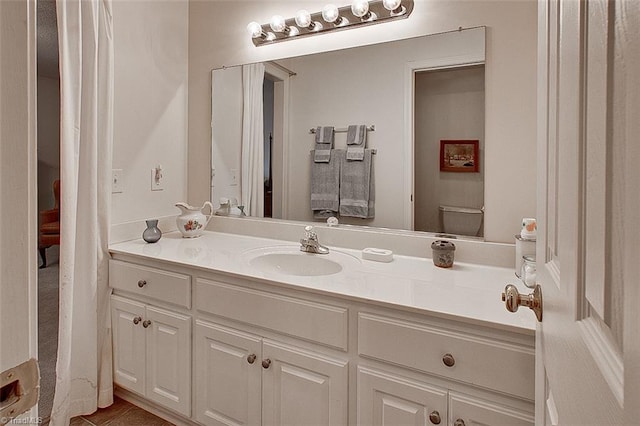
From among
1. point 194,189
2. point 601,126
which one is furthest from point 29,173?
point 194,189

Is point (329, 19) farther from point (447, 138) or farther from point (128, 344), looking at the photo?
point (128, 344)

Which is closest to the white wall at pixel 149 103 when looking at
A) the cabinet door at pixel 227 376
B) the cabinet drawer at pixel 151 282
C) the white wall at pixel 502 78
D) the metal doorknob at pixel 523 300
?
the cabinet drawer at pixel 151 282

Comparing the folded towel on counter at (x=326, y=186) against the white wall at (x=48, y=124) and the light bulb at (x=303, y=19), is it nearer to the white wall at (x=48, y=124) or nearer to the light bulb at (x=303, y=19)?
the light bulb at (x=303, y=19)

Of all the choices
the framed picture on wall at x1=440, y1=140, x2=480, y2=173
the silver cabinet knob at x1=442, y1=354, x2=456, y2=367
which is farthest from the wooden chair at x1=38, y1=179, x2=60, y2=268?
the silver cabinet knob at x1=442, y1=354, x2=456, y2=367

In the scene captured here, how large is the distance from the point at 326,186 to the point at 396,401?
112 centimetres

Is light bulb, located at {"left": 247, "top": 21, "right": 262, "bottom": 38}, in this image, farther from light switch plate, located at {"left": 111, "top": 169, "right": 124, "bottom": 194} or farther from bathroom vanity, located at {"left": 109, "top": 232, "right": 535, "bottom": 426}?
bathroom vanity, located at {"left": 109, "top": 232, "right": 535, "bottom": 426}

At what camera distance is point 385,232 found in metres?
1.82

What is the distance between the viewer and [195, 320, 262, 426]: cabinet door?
4.76 ft

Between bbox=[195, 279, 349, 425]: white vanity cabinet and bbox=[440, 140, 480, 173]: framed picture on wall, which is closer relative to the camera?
bbox=[195, 279, 349, 425]: white vanity cabinet

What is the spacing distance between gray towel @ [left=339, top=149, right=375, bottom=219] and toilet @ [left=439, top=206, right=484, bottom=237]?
1.14ft

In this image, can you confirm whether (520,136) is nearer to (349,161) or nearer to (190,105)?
(349,161)

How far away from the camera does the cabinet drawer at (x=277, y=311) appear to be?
127cm

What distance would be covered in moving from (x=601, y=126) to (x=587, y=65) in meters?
0.10

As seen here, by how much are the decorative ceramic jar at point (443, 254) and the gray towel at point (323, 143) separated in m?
0.74
